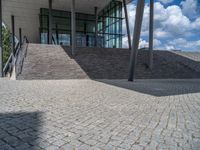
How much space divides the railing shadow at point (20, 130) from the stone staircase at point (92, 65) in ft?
28.4

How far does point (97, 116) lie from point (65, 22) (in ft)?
84.4

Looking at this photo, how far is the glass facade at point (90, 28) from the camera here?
27.5 m

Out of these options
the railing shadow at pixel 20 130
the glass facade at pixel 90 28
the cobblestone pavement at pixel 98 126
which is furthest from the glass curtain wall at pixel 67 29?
the railing shadow at pixel 20 130

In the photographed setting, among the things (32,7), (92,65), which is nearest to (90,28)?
(32,7)

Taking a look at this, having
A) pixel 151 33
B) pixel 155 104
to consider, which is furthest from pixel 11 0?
pixel 155 104

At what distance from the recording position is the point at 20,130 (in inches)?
132

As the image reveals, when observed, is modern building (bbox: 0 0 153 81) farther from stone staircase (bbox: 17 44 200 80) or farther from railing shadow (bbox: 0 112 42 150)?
railing shadow (bbox: 0 112 42 150)

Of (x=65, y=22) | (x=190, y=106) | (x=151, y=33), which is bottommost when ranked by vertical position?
(x=190, y=106)

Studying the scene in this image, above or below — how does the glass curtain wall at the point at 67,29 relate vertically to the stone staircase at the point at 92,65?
above

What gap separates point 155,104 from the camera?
5676 millimetres

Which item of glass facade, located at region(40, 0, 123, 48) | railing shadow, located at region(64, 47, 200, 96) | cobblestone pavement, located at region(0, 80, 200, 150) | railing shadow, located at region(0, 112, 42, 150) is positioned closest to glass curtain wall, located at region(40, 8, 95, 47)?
glass facade, located at region(40, 0, 123, 48)

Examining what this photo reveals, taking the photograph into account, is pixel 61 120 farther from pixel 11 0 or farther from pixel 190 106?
pixel 11 0

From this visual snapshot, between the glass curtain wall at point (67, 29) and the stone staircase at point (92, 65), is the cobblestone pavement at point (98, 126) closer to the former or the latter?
the stone staircase at point (92, 65)

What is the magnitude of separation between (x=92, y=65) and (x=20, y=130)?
11834 millimetres
